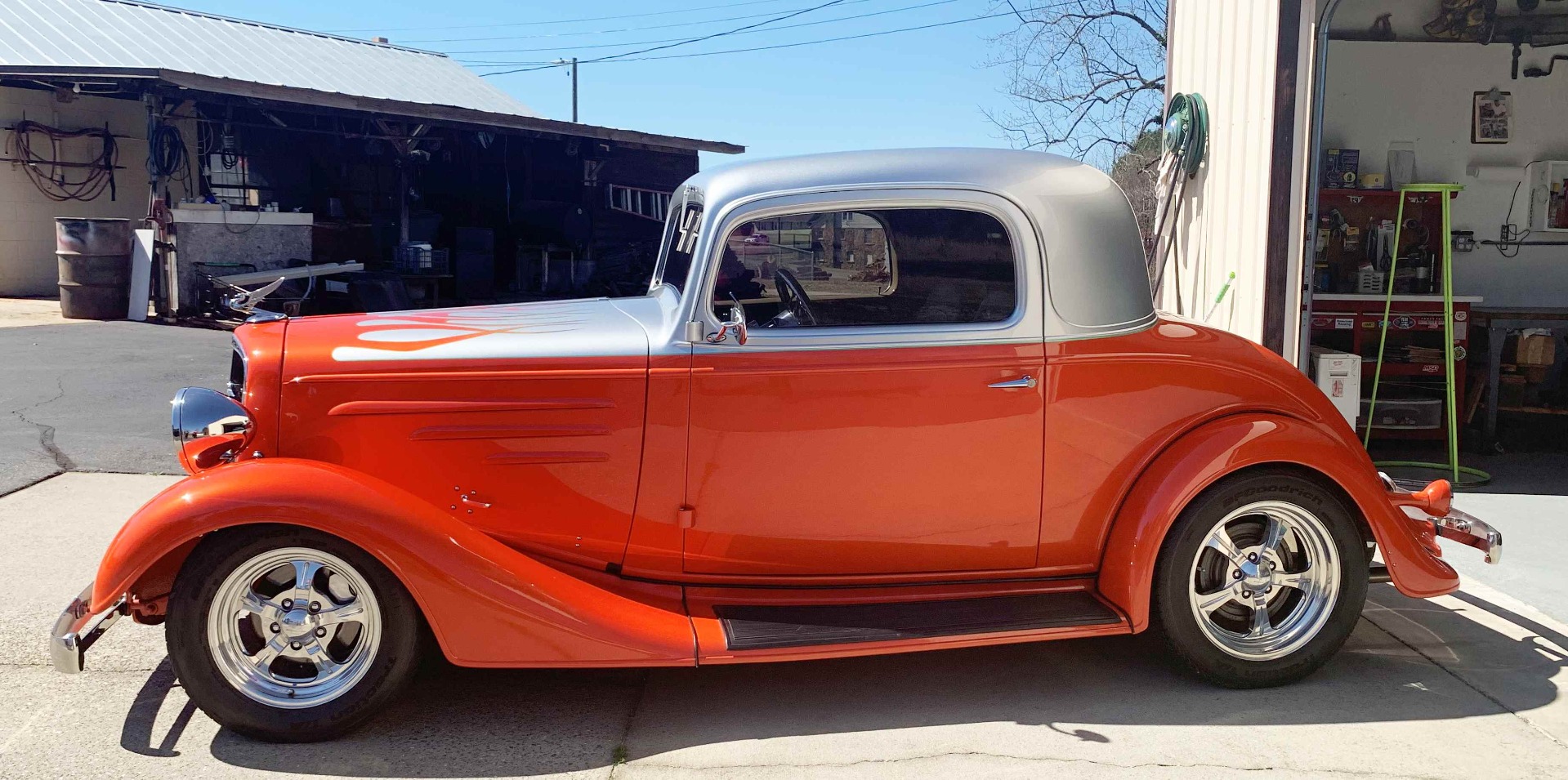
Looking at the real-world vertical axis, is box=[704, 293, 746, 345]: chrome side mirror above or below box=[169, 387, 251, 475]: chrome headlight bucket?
Answer: above

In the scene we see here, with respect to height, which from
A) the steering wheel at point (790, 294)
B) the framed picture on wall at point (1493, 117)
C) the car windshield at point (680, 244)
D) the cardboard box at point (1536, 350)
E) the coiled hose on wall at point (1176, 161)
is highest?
the framed picture on wall at point (1493, 117)

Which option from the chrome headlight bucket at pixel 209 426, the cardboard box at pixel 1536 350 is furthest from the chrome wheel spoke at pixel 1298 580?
the cardboard box at pixel 1536 350

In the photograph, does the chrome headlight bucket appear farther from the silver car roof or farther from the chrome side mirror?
the silver car roof

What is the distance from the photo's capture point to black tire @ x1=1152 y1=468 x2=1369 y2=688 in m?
3.71

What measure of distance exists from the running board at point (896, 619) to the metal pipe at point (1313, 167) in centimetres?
321

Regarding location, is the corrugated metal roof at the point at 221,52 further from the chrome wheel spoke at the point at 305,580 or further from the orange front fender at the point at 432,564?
the chrome wheel spoke at the point at 305,580

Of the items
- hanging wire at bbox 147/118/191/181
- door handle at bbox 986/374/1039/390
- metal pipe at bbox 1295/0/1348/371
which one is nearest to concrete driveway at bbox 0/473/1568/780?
door handle at bbox 986/374/1039/390

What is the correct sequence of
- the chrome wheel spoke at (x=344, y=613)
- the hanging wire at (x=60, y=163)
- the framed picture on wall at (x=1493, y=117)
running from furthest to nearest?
the hanging wire at (x=60, y=163) → the framed picture on wall at (x=1493, y=117) → the chrome wheel spoke at (x=344, y=613)

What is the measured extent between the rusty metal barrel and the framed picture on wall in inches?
571

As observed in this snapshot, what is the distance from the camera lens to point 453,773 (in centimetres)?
318

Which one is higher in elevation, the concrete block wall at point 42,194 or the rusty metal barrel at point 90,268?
the concrete block wall at point 42,194

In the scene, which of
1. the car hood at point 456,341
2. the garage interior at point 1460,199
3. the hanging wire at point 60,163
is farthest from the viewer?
the hanging wire at point 60,163

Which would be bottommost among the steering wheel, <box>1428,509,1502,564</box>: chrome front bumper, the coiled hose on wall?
<box>1428,509,1502,564</box>: chrome front bumper

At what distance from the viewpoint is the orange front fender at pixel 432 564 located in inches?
125
